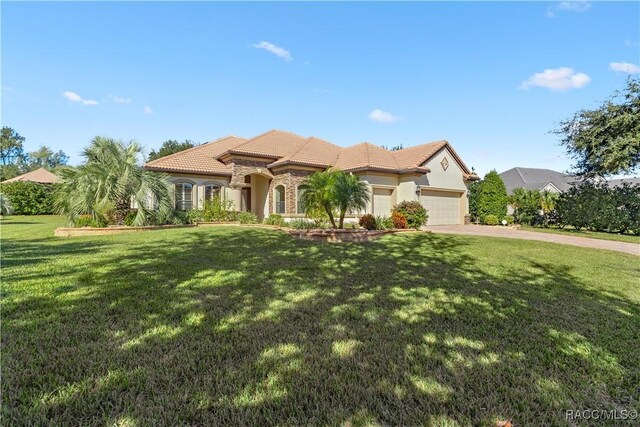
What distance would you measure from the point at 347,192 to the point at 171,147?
4500 centimetres

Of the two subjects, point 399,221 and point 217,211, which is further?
point 217,211

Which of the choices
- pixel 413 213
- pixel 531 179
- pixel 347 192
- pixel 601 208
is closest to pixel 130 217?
pixel 347 192

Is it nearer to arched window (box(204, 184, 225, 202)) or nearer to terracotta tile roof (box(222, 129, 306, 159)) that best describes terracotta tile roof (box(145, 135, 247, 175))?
arched window (box(204, 184, 225, 202))

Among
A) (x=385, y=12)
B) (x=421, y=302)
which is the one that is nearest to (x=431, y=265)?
(x=421, y=302)

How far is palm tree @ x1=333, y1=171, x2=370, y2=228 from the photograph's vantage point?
1416 cm

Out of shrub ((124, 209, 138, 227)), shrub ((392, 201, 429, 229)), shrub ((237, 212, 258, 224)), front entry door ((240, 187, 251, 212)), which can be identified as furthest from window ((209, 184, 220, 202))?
shrub ((392, 201, 429, 229))

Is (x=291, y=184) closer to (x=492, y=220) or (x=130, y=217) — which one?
(x=130, y=217)

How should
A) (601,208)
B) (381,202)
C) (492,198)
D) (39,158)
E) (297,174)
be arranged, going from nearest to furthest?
(601,208) < (297,174) < (381,202) < (492,198) < (39,158)

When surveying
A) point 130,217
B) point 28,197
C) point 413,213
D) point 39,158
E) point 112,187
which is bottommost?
point 130,217

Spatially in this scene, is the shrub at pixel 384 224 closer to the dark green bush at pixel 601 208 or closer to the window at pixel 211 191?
the window at pixel 211 191

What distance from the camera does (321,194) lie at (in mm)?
14383

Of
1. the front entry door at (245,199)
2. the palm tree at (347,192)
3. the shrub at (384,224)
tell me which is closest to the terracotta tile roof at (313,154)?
the front entry door at (245,199)

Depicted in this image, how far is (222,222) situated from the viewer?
19328 millimetres

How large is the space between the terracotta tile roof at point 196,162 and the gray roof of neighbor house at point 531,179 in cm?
3536
